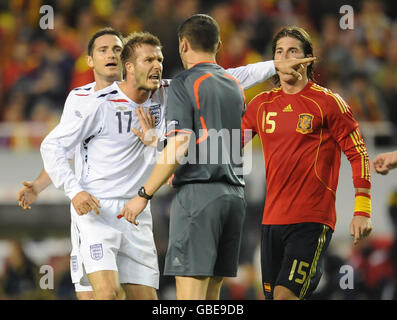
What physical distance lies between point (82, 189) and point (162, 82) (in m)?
1.10

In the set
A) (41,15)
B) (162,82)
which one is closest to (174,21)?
(41,15)

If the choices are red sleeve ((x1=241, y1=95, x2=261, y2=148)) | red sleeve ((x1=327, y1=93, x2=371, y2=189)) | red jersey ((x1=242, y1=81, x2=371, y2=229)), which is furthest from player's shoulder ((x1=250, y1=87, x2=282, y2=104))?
red sleeve ((x1=327, y1=93, x2=371, y2=189))

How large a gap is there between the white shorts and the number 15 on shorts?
108 cm

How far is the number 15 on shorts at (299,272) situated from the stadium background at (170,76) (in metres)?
4.29

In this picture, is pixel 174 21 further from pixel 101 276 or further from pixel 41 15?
pixel 101 276

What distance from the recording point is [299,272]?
574cm

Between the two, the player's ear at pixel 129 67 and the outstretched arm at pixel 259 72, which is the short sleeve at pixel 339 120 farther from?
the player's ear at pixel 129 67

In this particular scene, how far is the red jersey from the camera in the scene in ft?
19.0

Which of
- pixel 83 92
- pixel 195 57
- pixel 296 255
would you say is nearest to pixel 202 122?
pixel 195 57

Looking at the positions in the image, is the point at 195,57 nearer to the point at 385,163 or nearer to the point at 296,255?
the point at 385,163

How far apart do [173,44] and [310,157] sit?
6.64m

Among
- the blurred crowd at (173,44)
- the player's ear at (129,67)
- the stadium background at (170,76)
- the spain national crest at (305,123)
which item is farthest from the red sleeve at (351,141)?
the blurred crowd at (173,44)
